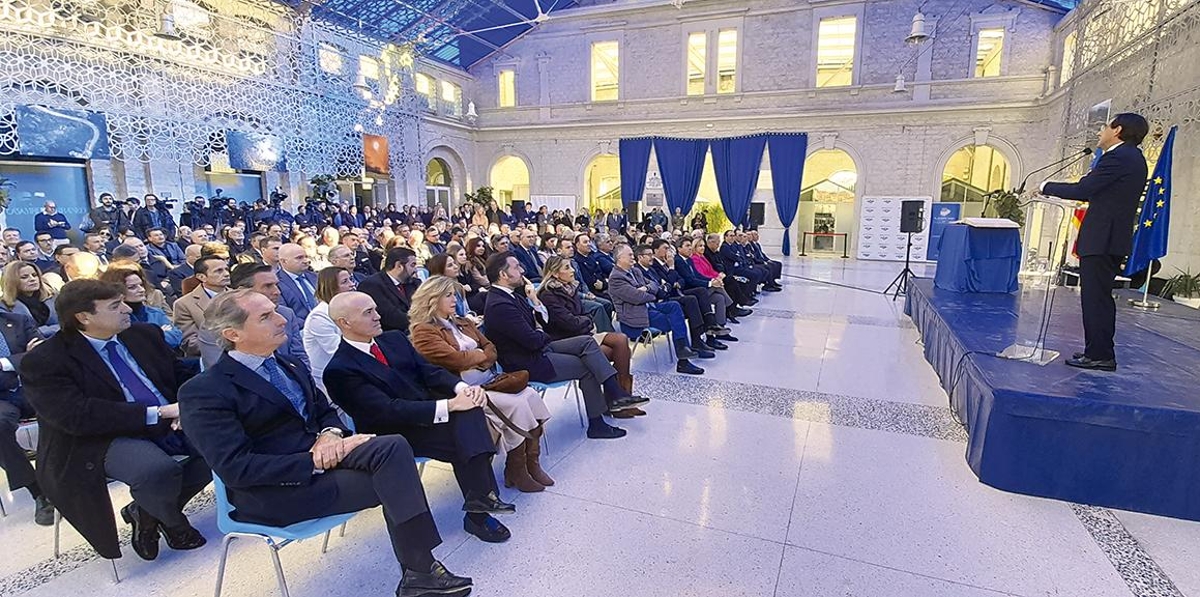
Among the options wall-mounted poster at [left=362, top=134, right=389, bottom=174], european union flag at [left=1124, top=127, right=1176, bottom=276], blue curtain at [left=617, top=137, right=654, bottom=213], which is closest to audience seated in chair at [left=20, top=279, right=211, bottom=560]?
european union flag at [left=1124, top=127, right=1176, bottom=276]

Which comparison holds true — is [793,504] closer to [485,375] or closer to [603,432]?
[603,432]

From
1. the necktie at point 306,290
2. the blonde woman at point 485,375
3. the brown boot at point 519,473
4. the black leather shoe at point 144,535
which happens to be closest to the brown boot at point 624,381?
the blonde woman at point 485,375

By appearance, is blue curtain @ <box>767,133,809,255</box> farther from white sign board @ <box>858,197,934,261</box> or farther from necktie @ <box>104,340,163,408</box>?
necktie @ <box>104,340,163,408</box>

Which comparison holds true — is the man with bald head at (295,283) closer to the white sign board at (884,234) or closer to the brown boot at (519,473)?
the brown boot at (519,473)

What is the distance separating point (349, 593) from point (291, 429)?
62cm

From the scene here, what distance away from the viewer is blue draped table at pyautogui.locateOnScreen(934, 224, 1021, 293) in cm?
550

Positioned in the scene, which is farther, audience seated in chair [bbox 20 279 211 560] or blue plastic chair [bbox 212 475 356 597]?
audience seated in chair [bbox 20 279 211 560]

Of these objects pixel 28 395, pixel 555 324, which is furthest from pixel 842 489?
pixel 28 395

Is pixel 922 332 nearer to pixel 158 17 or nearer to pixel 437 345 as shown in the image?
pixel 437 345

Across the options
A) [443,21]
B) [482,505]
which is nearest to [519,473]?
[482,505]

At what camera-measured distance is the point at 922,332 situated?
5.30 metres

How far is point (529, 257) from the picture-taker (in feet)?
22.5

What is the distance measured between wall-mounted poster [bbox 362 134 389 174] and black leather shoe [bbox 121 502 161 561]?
12.8 m

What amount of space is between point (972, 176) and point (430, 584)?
59.3 ft
